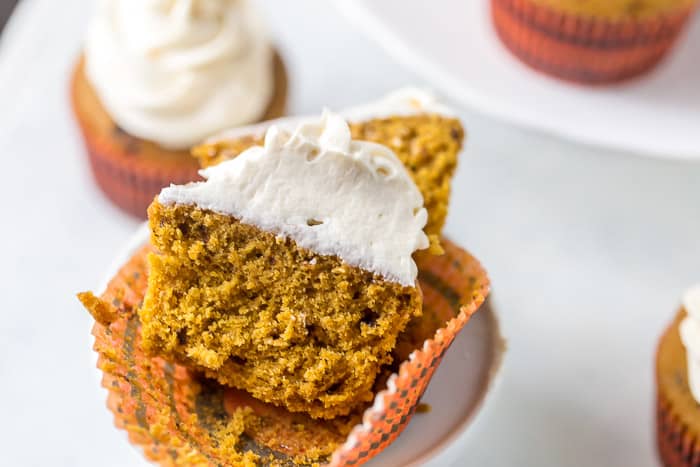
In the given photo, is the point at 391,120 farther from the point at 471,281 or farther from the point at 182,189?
the point at 182,189

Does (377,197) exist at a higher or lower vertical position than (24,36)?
higher

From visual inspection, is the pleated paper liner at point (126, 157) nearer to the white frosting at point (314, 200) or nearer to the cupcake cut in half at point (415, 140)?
the cupcake cut in half at point (415, 140)

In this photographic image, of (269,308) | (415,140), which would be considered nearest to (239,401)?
(269,308)

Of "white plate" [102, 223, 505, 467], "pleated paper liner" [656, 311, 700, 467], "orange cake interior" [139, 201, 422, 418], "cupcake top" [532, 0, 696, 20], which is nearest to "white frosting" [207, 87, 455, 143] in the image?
"white plate" [102, 223, 505, 467]

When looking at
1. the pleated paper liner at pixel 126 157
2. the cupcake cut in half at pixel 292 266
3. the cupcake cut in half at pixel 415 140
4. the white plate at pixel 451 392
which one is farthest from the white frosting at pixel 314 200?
the pleated paper liner at pixel 126 157

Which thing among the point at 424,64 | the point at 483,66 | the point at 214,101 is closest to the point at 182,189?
the point at 214,101

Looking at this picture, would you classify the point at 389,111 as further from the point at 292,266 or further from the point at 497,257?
the point at 497,257
